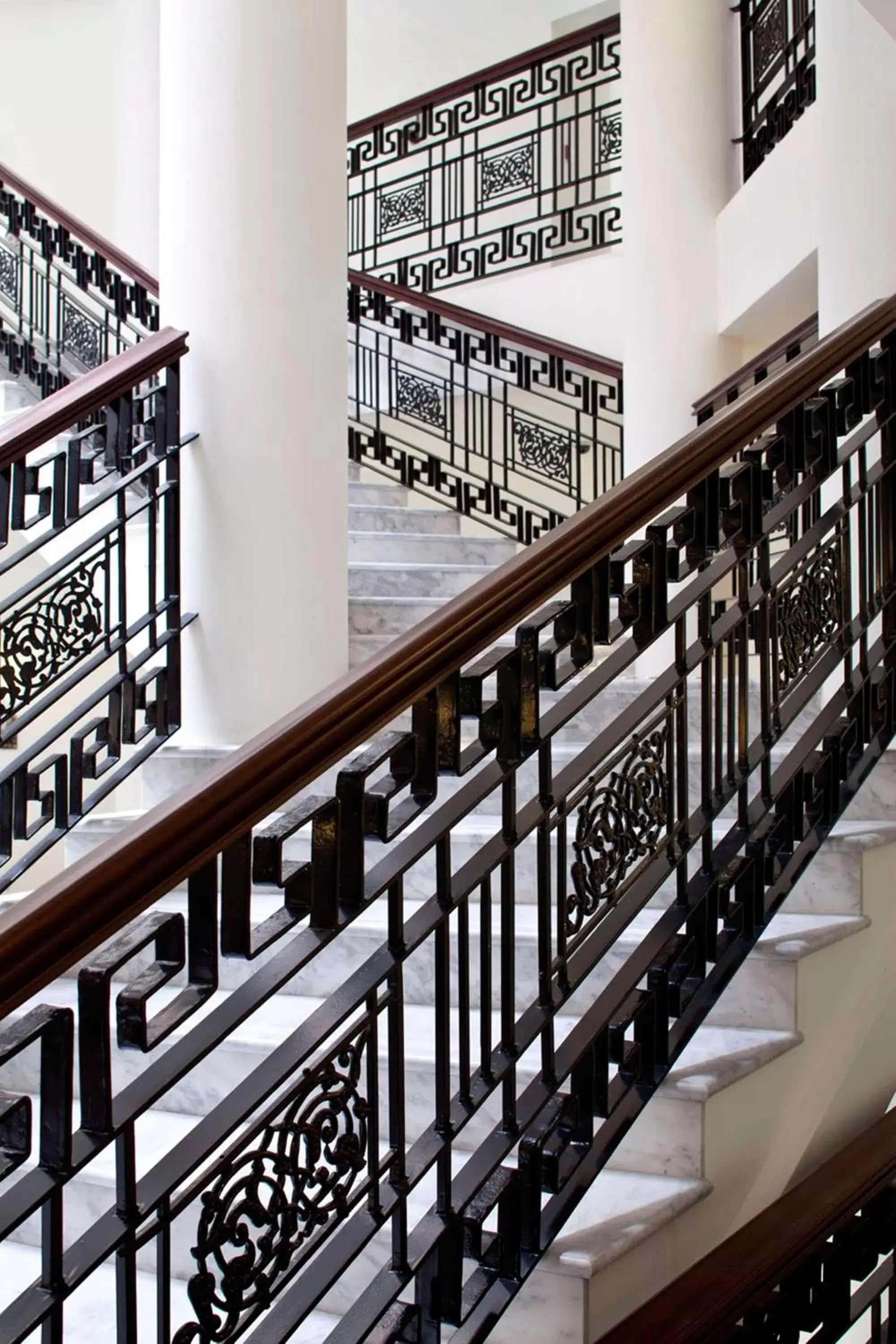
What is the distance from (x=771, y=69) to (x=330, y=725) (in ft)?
15.6

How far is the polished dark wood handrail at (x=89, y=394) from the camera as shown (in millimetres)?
3070

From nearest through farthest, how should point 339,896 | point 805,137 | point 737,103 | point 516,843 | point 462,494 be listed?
1. point 339,896
2. point 516,843
3. point 805,137
4. point 737,103
5. point 462,494

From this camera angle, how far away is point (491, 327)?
6.45 m

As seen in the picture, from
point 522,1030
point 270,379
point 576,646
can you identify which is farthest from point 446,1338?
point 270,379

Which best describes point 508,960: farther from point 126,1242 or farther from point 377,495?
point 377,495

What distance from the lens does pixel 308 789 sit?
126 inches

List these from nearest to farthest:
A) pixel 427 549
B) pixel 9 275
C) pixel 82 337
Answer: pixel 427 549 → pixel 82 337 → pixel 9 275

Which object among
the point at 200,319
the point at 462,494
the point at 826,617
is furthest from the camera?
the point at 462,494

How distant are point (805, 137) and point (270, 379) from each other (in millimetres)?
2339

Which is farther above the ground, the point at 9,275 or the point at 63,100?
the point at 63,100

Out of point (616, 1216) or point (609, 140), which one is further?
point (609, 140)

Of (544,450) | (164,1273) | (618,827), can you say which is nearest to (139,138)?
(544,450)

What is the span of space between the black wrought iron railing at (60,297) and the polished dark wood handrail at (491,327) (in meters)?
1.41

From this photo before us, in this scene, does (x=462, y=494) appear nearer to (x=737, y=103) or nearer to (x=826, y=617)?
(x=737, y=103)
